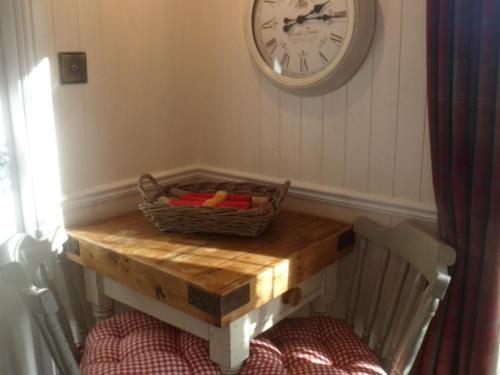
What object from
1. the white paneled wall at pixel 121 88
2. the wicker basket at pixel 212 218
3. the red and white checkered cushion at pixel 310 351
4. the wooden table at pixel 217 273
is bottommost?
the red and white checkered cushion at pixel 310 351

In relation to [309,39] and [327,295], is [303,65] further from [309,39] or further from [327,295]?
[327,295]

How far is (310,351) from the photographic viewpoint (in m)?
1.48

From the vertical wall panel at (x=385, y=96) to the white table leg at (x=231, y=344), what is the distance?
24.5 inches

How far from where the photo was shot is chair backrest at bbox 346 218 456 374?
1.33 m

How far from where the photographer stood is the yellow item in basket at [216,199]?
5.20ft

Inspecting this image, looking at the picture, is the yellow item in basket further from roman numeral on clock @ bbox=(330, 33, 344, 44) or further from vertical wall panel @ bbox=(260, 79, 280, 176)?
roman numeral on clock @ bbox=(330, 33, 344, 44)

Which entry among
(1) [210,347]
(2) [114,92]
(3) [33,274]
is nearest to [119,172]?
(2) [114,92]

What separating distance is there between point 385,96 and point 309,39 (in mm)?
296

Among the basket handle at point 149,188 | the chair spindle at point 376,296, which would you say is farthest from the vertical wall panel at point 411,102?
the basket handle at point 149,188

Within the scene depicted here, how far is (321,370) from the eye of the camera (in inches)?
54.6

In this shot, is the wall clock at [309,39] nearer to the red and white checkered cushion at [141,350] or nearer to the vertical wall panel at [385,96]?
the vertical wall panel at [385,96]

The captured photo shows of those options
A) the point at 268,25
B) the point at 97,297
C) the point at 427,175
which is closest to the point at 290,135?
the point at 268,25

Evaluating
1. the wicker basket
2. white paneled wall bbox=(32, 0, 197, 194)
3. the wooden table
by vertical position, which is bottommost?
the wooden table

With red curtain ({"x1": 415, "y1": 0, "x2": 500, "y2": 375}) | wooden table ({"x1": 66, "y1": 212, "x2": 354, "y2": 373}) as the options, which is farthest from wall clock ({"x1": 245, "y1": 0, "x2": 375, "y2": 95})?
wooden table ({"x1": 66, "y1": 212, "x2": 354, "y2": 373})
